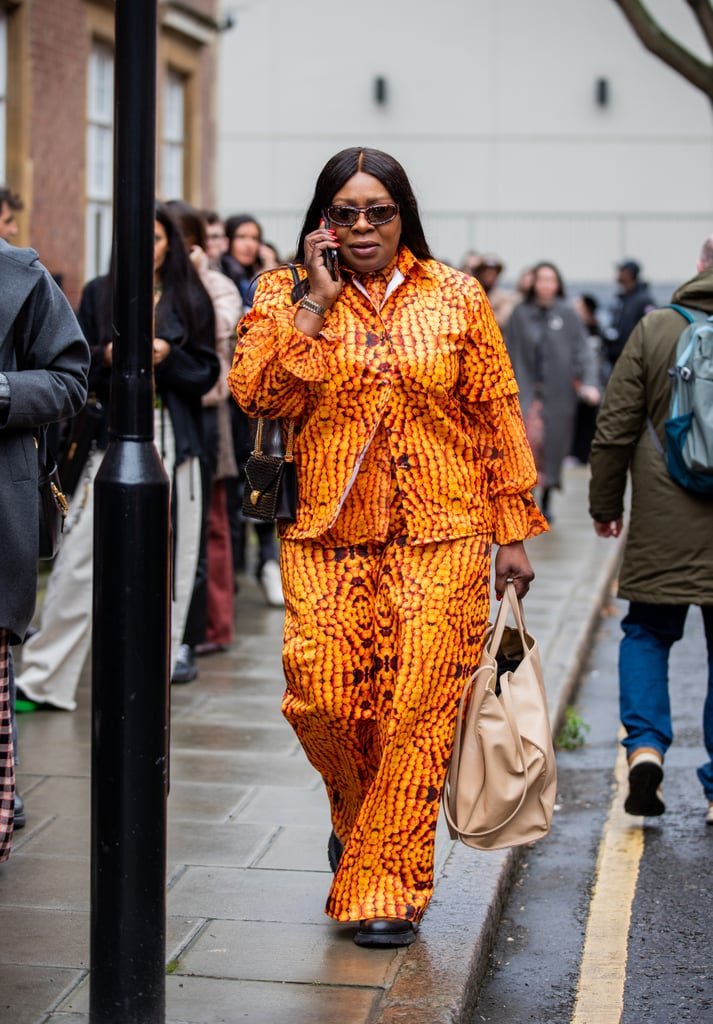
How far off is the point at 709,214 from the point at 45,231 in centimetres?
1736

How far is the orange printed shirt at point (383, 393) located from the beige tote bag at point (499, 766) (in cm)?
42

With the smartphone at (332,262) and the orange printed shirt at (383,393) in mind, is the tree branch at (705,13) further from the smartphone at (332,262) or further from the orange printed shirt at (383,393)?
the smartphone at (332,262)

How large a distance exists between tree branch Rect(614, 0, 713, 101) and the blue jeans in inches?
349

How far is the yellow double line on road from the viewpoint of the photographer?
173 inches

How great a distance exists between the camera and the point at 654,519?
19.1 ft

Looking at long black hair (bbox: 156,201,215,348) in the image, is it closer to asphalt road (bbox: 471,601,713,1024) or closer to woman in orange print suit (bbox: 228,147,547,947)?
asphalt road (bbox: 471,601,713,1024)

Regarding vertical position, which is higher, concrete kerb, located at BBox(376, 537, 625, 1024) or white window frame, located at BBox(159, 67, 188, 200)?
white window frame, located at BBox(159, 67, 188, 200)

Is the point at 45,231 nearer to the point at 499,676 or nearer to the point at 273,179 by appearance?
the point at 499,676

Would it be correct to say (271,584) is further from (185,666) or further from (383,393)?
(383,393)

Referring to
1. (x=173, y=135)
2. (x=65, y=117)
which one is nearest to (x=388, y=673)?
(x=65, y=117)

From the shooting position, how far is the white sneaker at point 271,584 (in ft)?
32.1

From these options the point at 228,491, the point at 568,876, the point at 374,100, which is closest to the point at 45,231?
the point at 228,491

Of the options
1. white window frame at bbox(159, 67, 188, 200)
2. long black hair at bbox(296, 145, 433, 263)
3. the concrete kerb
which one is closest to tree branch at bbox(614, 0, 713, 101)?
white window frame at bbox(159, 67, 188, 200)

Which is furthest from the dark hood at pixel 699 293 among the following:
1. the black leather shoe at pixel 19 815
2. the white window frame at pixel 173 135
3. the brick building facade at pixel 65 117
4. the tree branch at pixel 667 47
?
the white window frame at pixel 173 135
